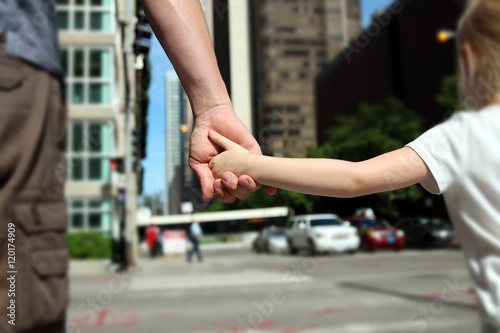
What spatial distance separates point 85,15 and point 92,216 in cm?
1003

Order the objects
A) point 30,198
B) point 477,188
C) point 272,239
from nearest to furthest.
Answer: point 477,188, point 30,198, point 272,239

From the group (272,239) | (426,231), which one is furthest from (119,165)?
(426,231)

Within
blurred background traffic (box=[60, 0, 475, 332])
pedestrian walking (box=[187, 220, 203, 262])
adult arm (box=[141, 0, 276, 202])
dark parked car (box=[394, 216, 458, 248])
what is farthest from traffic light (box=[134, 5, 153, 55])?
dark parked car (box=[394, 216, 458, 248])

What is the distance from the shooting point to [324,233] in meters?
2.08

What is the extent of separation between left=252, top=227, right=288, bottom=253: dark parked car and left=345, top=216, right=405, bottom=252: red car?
39 centimetres

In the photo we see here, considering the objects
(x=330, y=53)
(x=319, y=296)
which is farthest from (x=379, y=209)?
(x=319, y=296)

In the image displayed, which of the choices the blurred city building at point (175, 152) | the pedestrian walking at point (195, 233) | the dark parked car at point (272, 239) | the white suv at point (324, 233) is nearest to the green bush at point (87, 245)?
the pedestrian walking at point (195, 233)

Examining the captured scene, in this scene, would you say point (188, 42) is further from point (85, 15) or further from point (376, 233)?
point (85, 15)

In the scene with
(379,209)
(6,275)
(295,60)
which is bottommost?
(6,275)

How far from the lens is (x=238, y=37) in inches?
46.9

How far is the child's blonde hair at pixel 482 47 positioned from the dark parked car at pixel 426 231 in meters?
0.88

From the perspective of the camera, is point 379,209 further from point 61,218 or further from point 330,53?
point 61,218

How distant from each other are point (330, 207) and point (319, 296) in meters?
7.13

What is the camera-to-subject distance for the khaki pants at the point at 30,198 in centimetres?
129
